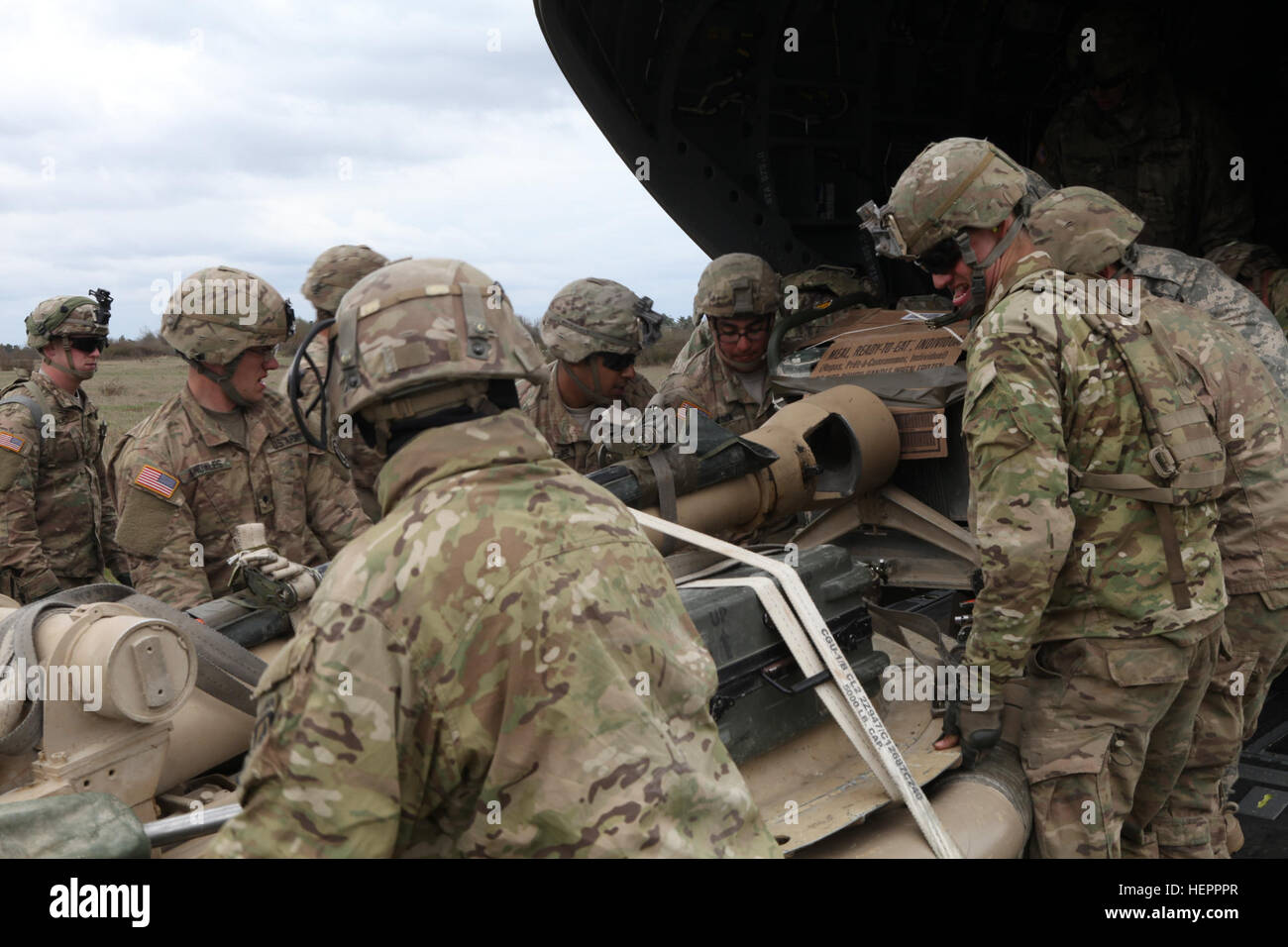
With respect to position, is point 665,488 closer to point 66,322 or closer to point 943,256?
point 943,256

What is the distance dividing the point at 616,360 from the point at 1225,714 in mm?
2468

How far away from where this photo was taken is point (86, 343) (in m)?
5.82

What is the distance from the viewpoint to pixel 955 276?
3156 mm

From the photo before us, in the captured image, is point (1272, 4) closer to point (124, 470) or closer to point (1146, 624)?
point (1146, 624)

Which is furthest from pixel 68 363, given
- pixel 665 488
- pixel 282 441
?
pixel 665 488

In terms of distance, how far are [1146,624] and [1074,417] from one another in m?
A: 0.54

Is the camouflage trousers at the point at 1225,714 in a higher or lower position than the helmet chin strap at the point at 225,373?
lower

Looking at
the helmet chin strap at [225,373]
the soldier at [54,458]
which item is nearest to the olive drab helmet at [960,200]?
the helmet chin strap at [225,373]

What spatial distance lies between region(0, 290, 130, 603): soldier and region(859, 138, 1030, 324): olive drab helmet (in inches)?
175

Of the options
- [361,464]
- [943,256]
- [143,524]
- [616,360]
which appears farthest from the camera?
[616,360]

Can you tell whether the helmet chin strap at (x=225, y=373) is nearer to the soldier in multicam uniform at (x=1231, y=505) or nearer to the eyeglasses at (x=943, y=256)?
the eyeglasses at (x=943, y=256)

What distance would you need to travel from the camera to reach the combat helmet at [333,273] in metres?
4.83

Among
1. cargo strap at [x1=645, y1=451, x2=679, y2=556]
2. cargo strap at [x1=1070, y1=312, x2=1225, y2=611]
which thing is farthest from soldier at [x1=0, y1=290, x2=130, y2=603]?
cargo strap at [x1=1070, y1=312, x2=1225, y2=611]

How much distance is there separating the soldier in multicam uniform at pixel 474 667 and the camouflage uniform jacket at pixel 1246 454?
2376 mm
